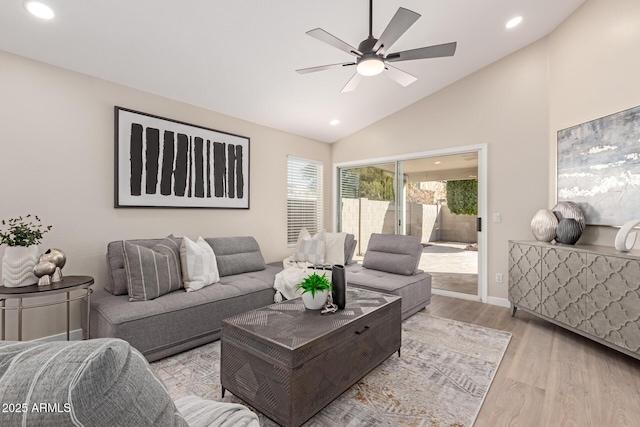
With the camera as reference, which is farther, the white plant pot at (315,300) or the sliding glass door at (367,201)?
the sliding glass door at (367,201)

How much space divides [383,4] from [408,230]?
Result: 3225mm

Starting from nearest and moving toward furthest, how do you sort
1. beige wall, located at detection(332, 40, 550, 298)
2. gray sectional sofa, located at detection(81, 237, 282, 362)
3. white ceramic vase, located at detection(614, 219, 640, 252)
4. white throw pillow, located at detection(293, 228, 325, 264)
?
gray sectional sofa, located at detection(81, 237, 282, 362)
white ceramic vase, located at detection(614, 219, 640, 252)
beige wall, located at detection(332, 40, 550, 298)
white throw pillow, located at detection(293, 228, 325, 264)

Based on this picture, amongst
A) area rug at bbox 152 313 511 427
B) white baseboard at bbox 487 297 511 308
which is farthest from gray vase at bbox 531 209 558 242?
area rug at bbox 152 313 511 427

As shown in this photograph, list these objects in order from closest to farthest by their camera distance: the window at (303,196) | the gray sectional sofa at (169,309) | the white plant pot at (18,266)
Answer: the white plant pot at (18,266)
the gray sectional sofa at (169,309)
the window at (303,196)

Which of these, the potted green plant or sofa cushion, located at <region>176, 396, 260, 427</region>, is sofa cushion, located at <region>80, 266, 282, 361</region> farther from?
sofa cushion, located at <region>176, 396, 260, 427</region>

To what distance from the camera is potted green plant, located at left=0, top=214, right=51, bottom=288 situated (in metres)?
2.23

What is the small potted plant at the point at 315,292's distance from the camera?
7.09 feet

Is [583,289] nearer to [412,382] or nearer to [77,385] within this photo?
[412,382]

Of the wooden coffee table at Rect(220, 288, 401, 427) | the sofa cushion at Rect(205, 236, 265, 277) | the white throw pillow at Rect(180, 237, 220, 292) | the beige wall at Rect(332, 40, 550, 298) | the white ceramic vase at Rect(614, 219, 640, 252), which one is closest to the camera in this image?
the wooden coffee table at Rect(220, 288, 401, 427)

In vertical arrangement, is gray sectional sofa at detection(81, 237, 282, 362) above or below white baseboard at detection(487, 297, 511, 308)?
above

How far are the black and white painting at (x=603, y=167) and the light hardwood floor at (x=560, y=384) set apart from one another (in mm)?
1230

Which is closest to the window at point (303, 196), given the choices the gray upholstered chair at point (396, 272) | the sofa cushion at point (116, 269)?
the gray upholstered chair at point (396, 272)

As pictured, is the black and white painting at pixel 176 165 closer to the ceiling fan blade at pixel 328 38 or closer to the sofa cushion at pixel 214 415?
the ceiling fan blade at pixel 328 38

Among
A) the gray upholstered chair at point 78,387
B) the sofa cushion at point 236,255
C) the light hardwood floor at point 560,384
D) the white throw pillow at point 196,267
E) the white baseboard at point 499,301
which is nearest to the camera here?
the gray upholstered chair at point 78,387
